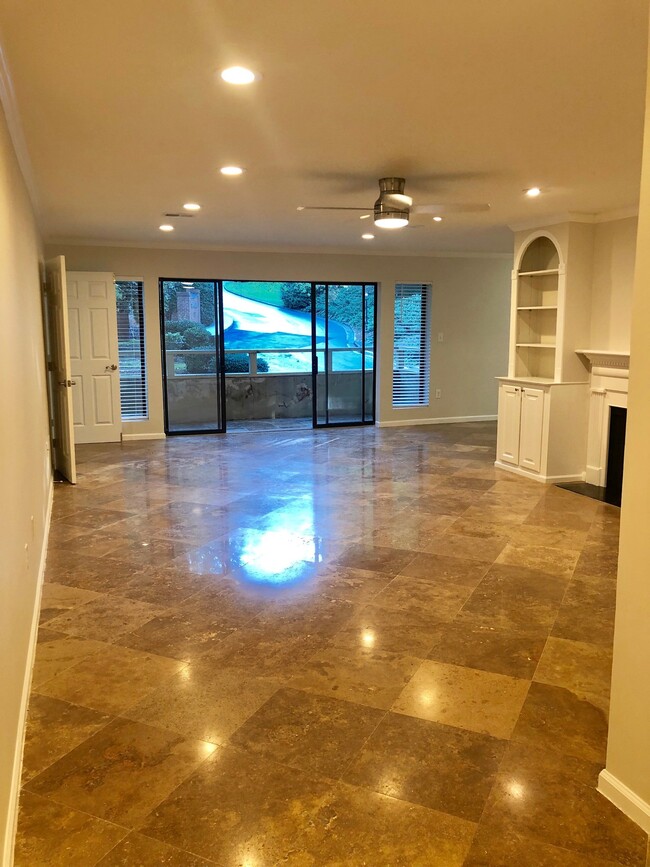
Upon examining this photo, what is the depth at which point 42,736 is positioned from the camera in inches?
94.2

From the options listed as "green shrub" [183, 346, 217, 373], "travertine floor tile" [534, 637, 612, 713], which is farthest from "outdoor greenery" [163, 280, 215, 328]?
"travertine floor tile" [534, 637, 612, 713]

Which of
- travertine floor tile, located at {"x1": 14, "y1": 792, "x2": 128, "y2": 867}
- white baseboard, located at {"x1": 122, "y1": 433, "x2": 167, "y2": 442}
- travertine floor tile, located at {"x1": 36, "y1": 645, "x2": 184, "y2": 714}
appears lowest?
travertine floor tile, located at {"x1": 14, "y1": 792, "x2": 128, "y2": 867}

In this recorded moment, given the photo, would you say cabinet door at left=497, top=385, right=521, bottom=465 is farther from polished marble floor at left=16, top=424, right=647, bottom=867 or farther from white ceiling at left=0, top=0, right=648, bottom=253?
white ceiling at left=0, top=0, right=648, bottom=253

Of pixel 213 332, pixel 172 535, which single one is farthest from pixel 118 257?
pixel 172 535

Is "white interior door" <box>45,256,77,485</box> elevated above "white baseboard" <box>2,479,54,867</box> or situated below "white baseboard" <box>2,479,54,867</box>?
above

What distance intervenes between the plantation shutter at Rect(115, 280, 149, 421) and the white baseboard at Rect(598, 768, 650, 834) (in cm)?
743

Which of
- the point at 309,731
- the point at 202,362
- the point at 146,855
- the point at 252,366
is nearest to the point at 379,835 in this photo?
the point at 309,731

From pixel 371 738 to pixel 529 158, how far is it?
3.41 meters

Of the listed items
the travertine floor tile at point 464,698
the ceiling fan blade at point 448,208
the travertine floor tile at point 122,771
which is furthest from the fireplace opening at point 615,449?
the travertine floor tile at point 122,771

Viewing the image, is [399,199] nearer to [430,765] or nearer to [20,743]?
[430,765]

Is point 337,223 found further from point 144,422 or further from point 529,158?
point 144,422

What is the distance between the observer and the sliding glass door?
9.27 m

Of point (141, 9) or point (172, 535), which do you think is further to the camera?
point (172, 535)

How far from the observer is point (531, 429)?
639 cm
